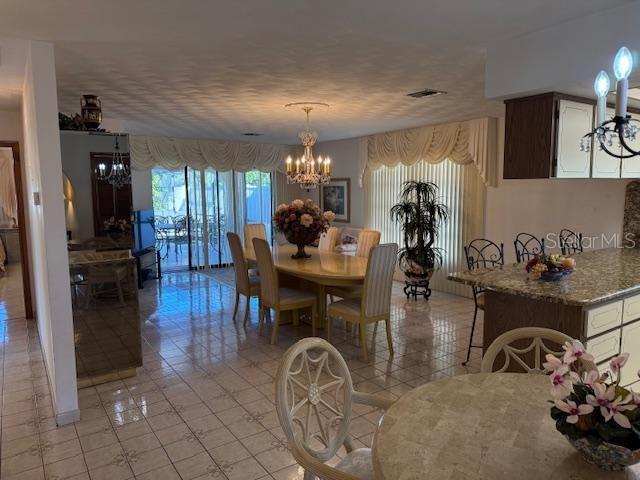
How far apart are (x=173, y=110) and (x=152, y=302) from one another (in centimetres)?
263

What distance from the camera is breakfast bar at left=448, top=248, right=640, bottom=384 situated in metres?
2.49

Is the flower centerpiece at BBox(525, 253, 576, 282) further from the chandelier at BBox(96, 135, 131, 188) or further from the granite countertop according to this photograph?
the chandelier at BBox(96, 135, 131, 188)

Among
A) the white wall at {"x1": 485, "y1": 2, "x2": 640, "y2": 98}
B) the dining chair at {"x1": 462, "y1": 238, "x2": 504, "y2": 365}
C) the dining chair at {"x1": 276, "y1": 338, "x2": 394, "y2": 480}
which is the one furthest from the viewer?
the dining chair at {"x1": 462, "y1": 238, "x2": 504, "y2": 365}

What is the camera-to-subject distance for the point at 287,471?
2.42m

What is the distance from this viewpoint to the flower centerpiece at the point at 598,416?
3.59 ft

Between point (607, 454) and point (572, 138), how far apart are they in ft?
7.73

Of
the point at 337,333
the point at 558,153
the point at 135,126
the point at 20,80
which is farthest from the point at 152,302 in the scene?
the point at 558,153

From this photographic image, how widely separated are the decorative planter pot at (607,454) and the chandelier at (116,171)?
3362mm

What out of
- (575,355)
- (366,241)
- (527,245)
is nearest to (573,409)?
(575,355)

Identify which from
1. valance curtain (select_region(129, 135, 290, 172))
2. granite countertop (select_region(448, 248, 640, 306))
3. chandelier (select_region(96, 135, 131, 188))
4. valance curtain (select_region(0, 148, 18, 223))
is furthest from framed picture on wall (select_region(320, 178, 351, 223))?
valance curtain (select_region(0, 148, 18, 223))

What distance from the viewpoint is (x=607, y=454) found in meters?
1.12

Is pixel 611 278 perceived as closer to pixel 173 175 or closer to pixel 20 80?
pixel 20 80

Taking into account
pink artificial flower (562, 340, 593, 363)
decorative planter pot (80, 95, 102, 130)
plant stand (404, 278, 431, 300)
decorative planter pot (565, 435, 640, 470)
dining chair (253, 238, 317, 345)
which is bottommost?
plant stand (404, 278, 431, 300)

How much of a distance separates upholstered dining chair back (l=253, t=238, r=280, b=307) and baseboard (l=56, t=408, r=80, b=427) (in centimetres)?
193
